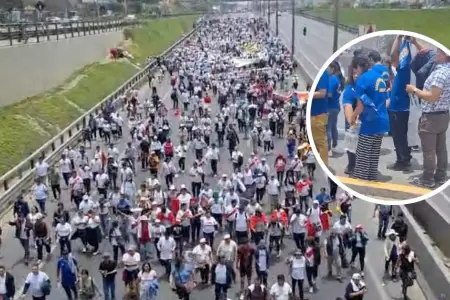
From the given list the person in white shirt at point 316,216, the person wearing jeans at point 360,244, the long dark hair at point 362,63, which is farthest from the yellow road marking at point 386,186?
the person in white shirt at point 316,216

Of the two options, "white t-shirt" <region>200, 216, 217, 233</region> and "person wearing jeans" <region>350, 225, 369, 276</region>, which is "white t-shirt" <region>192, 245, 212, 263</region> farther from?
"person wearing jeans" <region>350, 225, 369, 276</region>

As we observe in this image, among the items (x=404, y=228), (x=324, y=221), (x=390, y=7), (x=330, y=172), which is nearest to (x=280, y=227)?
(x=324, y=221)

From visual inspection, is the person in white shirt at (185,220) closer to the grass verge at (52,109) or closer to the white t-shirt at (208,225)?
the white t-shirt at (208,225)

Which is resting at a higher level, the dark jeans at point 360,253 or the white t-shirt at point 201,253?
the white t-shirt at point 201,253

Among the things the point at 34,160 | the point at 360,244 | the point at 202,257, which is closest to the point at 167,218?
the point at 202,257

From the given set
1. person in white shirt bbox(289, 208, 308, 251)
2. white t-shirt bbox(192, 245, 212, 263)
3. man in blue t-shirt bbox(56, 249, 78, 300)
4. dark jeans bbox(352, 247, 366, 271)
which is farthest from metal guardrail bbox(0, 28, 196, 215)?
dark jeans bbox(352, 247, 366, 271)

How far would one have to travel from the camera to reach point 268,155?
25.2m

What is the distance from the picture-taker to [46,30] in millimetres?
38375

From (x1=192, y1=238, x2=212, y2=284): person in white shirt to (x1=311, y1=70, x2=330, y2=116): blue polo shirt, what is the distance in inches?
345

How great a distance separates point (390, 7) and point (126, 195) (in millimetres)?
69324

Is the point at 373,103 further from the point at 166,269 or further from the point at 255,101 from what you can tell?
the point at 255,101

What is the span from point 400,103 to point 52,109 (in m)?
29.4

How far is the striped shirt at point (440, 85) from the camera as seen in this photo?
135 inches

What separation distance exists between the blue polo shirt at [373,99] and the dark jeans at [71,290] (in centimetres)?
916
